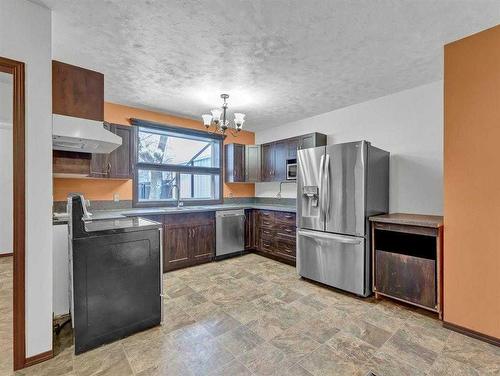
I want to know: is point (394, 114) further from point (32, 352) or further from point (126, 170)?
point (32, 352)

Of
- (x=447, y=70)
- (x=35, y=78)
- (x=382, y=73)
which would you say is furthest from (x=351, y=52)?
(x=35, y=78)

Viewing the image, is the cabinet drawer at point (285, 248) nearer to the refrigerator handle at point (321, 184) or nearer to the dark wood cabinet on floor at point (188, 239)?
the refrigerator handle at point (321, 184)

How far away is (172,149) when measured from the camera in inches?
176

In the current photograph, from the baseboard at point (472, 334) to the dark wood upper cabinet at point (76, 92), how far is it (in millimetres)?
3701

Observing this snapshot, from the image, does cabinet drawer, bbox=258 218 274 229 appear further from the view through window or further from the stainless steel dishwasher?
the view through window

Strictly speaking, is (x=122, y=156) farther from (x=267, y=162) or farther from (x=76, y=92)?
(x=267, y=162)

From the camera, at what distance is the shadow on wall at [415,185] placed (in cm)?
304

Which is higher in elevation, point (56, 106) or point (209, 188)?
point (56, 106)

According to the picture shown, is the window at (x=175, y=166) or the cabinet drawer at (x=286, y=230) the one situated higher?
the window at (x=175, y=166)

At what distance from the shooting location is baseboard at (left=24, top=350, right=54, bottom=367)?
5.65ft

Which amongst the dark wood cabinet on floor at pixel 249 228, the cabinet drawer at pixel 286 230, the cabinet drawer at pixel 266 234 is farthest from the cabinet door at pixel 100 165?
the cabinet drawer at pixel 286 230

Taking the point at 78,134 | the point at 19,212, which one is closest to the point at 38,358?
the point at 19,212

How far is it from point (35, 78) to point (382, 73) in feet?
11.0

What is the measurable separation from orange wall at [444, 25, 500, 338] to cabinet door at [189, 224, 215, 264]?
3.14 metres
